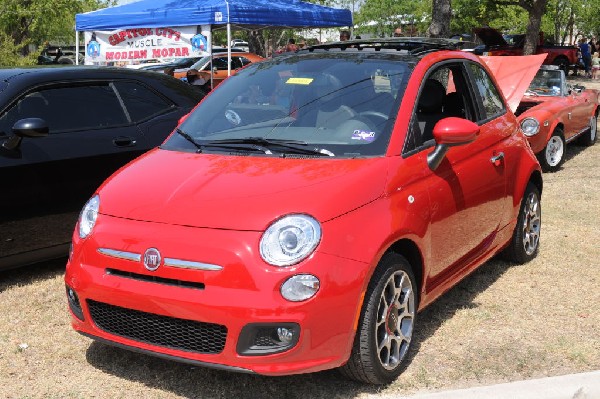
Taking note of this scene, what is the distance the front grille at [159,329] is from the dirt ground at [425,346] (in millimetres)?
365

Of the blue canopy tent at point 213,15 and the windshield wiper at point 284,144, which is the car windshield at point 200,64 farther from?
the windshield wiper at point 284,144

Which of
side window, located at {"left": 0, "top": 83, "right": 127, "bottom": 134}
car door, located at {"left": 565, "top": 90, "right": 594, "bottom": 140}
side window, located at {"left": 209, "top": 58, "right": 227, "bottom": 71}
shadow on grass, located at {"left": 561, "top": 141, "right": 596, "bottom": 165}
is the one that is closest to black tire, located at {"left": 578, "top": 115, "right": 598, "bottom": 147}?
shadow on grass, located at {"left": 561, "top": 141, "right": 596, "bottom": 165}

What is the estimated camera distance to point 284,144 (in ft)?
13.3

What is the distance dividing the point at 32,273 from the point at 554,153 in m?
7.45

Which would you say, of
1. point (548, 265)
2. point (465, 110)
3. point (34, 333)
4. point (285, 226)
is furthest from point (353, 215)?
point (548, 265)

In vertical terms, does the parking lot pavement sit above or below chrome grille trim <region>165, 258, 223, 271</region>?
below

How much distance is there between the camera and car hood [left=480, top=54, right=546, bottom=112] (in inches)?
382

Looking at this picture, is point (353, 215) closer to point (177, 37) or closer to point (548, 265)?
point (548, 265)

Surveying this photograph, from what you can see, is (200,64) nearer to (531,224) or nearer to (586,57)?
(531,224)

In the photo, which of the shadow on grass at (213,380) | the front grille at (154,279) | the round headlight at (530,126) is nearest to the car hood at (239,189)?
the front grille at (154,279)

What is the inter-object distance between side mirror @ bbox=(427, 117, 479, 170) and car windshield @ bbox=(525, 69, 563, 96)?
7415 millimetres

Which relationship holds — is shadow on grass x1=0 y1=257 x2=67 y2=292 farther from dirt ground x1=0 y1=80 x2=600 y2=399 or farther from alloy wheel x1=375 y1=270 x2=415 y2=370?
alloy wheel x1=375 y1=270 x2=415 y2=370

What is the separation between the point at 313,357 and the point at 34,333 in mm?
2054

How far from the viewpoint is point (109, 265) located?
347 centimetres
